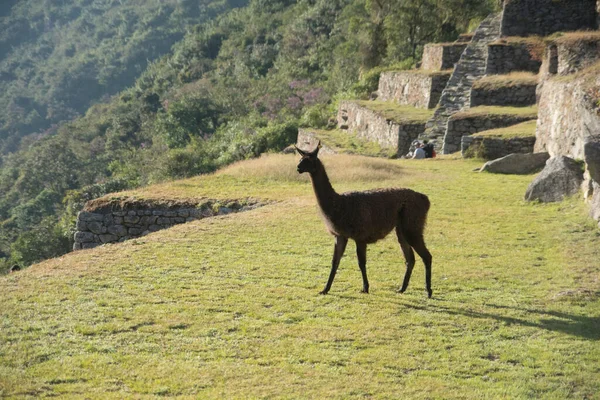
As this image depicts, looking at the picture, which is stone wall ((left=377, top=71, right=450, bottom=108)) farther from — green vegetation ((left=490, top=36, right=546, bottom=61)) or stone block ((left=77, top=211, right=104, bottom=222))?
stone block ((left=77, top=211, right=104, bottom=222))

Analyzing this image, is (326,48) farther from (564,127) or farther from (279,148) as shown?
(564,127)

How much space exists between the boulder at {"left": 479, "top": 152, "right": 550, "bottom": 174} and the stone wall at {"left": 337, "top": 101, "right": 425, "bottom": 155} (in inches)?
304

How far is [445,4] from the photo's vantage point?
1307 inches

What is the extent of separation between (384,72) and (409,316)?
90.1 feet

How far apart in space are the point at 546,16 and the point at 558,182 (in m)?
14.8

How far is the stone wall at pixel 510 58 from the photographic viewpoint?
83.7 ft

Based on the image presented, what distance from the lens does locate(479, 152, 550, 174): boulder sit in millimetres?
18078

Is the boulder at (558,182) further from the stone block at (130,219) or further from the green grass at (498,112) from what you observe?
the green grass at (498,112)

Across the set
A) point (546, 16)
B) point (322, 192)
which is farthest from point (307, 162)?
point (546, 16)

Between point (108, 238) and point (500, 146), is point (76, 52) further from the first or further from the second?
point (108, 238)

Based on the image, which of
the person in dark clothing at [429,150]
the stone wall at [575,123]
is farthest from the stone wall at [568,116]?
the person in dark clothing at [429,150]

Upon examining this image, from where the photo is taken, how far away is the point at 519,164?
18094mm

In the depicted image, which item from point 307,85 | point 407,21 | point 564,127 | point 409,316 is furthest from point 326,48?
point 409,316

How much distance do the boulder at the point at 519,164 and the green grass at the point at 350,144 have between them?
25.6 feet
